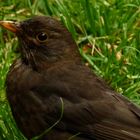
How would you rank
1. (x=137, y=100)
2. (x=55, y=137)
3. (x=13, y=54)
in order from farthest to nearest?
1. (x=13, y=54)
2. (x=137, y=100)
3. (x=55, y=137)

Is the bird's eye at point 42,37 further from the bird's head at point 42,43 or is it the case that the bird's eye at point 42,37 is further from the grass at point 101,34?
the grass at point 101,34

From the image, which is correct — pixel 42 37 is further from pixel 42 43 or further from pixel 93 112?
pixel 93 112

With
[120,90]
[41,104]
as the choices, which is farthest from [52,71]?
[120,90]

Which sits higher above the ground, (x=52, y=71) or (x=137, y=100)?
(x=52, y=71)

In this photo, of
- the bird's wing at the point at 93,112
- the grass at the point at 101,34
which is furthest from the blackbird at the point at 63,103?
the grass at the point at 101,34

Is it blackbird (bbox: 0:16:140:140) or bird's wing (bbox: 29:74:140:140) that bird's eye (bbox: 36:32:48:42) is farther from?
bird's wing (bbox: 29:74:140:140)

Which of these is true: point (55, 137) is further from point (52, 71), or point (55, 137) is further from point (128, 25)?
point (128, 25)
